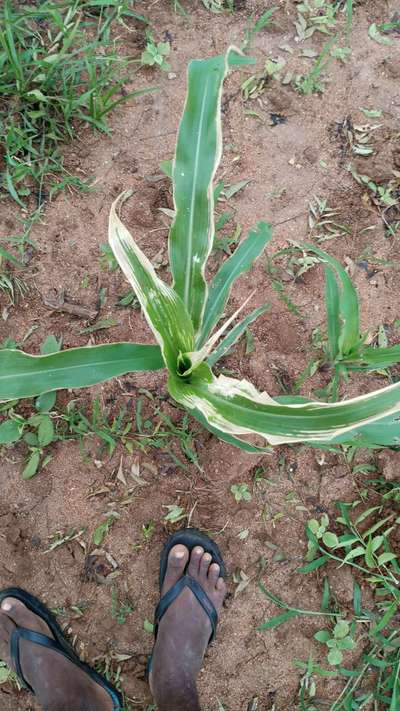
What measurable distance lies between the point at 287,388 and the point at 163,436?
425 mm

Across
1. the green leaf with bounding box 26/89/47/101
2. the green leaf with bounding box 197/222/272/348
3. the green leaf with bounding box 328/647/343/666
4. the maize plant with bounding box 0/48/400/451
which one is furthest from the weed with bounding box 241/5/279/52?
the green leaf with bounding box 328/647/343/666

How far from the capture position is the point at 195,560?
1764 mm

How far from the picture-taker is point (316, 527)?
1.77m

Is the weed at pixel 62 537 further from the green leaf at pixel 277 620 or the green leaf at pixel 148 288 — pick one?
the green leaf at pixel 148 288

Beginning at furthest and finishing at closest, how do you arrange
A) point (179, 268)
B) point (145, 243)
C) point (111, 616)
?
point (145, 243) → point (111, 616) → point (179, 268)

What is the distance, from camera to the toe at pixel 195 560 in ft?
5.75

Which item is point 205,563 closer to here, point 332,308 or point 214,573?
point 214,573

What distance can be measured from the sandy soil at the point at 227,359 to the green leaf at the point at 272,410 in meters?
0.55

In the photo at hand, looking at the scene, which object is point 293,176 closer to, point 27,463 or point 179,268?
point 179,268

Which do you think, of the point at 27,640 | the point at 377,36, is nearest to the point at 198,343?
the point at 27,640

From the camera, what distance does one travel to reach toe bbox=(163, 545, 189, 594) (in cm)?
174

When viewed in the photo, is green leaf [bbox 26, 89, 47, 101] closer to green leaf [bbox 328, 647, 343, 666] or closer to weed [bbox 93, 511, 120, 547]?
weed [bbox 93, 511, 120, 547]

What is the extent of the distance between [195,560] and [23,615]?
56 cm

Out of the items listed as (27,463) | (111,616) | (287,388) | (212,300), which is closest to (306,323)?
(287,388)
